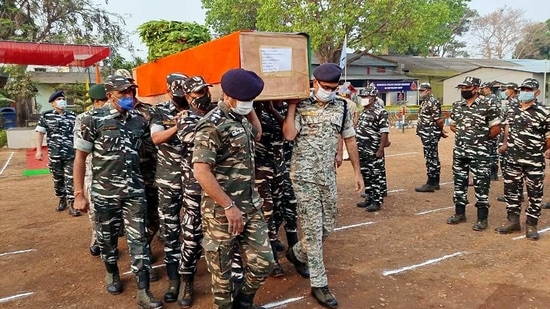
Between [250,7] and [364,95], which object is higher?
[250,7]

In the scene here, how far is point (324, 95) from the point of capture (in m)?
3.49

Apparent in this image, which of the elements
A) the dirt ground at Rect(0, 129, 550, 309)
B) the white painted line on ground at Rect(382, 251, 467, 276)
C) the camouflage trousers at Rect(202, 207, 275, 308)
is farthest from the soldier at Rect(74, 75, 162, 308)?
the white painted line on ground at Rect(382, 251, 467, 276)

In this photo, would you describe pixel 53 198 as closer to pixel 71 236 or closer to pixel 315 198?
pixel 71 236

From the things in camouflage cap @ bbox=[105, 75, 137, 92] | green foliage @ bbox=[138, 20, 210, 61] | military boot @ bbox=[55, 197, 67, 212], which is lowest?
military boot @ bbox=[55, 197, 67, 212]

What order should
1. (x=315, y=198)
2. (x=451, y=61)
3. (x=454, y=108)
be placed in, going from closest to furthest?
1. (x=315, y=198)
2. (x=454, y=108)
3. (x=451, y=61)

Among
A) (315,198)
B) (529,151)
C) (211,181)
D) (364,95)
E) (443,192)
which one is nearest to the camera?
(211,181)

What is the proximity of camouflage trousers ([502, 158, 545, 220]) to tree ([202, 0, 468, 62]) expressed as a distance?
19150 mm

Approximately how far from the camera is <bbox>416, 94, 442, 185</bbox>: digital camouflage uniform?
7.47 meters

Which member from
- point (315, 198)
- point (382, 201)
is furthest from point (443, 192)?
point (315, 198)

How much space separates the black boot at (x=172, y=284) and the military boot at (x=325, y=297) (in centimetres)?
114

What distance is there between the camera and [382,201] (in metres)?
6.54

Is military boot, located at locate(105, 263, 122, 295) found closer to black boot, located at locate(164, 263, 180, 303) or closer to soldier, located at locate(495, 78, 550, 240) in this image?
black boot, located at locate(164, 263, 180, 303)

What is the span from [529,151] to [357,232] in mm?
2108

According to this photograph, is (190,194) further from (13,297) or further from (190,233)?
(13,297)
